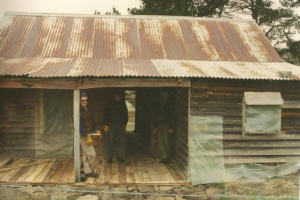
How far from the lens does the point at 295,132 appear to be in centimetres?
708

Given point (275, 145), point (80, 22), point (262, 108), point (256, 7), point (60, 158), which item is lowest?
point (60, 158)

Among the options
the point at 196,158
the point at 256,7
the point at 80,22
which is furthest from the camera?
the point at 256,7

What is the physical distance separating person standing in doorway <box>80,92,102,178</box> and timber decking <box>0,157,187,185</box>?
278 mm

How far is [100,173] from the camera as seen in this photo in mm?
7035

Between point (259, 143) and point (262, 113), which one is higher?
point (262, 113)

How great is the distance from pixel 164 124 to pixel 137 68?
205cm

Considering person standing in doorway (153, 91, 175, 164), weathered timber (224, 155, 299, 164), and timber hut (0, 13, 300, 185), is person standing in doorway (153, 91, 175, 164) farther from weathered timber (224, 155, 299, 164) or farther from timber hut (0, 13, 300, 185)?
weathered timber (224, 155, 299, 164)

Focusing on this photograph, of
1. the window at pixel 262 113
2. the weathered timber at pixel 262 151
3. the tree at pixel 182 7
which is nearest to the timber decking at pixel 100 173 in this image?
the weathered timber at pixel 262 151

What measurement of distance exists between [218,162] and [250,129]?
111cm

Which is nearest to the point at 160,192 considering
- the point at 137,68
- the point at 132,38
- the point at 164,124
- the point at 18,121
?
the point at 164,124

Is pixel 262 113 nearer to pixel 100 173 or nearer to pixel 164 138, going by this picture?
pixel 164 138

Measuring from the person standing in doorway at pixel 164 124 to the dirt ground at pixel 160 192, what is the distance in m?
1.60

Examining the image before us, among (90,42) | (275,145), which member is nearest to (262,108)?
(275,145)

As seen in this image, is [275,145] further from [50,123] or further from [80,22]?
[80,22]
